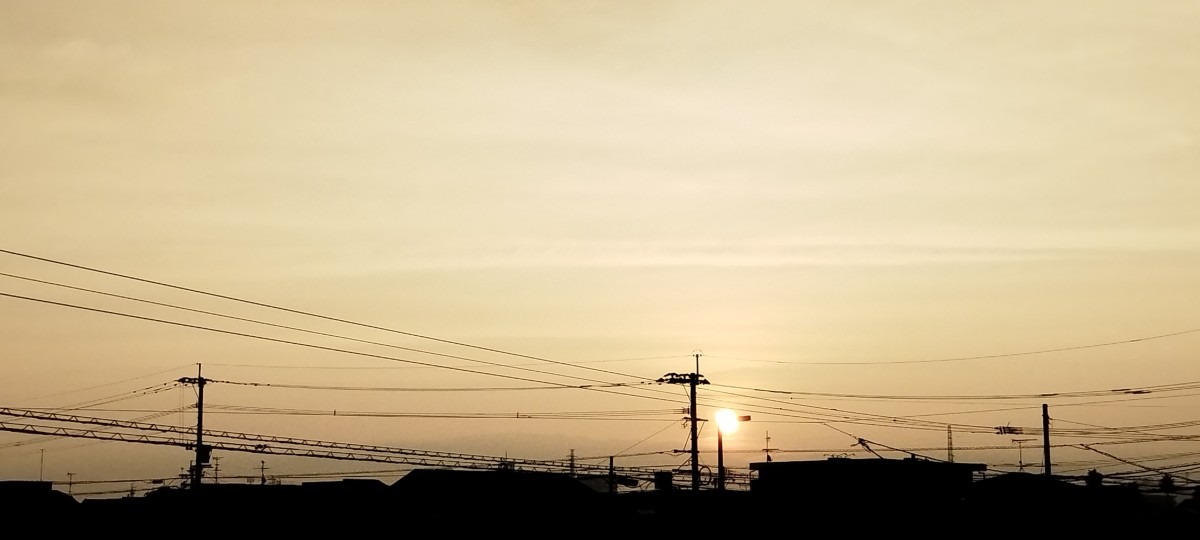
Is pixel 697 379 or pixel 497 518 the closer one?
pixel 497 518

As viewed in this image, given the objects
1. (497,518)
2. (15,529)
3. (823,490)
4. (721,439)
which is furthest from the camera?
(721,439)

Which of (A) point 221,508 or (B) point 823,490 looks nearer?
(A) point 221,508

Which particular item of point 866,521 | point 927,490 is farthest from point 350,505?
point 927,490

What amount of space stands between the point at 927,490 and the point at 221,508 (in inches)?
1533

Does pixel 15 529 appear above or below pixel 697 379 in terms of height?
below

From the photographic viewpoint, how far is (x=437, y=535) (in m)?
54.8

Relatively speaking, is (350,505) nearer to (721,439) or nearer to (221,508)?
(221,508)

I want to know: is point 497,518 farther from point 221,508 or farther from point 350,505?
point 221,508

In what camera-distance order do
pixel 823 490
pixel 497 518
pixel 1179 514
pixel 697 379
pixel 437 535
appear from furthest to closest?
pixel 697 379
pixel 1179 514
pixel 823 490
pixel 497 518
pixel 437 535

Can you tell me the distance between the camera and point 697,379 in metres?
78.3

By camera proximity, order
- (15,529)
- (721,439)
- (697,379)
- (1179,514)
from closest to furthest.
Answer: (15,529)
(1179,514)
(697,379)
(721,439)

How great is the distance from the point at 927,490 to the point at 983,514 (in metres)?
4.22

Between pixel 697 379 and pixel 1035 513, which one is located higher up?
pixel 697 379

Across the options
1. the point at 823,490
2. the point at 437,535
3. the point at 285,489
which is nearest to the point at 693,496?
the point at 823,490
